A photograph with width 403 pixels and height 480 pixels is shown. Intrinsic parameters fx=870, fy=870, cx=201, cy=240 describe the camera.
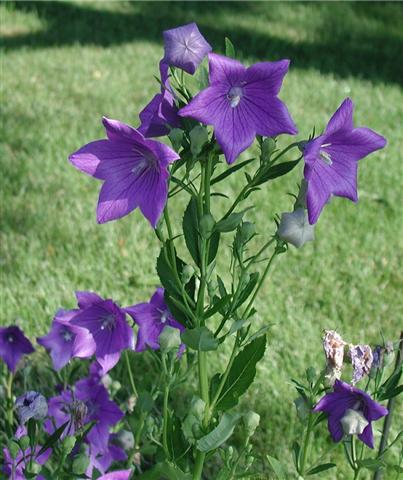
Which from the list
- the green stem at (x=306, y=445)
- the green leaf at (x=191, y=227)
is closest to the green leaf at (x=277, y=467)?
the green stem at (x=306, y=445)

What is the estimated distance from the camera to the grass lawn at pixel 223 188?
288cm

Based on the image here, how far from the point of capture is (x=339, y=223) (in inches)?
138

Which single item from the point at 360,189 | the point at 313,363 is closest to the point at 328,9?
the point at 360,189

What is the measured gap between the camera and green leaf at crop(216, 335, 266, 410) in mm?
1570

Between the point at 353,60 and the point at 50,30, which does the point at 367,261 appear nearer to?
the point at 353,60

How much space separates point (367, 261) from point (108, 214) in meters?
2.02

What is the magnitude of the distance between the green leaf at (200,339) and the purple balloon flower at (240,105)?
0.33m

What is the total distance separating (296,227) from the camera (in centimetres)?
145

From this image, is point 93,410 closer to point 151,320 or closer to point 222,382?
point 151,320

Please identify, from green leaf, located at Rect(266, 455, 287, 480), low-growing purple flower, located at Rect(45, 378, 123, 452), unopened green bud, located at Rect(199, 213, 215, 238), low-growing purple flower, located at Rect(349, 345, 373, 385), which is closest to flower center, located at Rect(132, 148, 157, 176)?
unopened green bud, located at Rect(199, 213, 215, 238)

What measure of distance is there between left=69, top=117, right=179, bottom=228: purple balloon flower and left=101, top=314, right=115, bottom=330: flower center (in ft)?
1.60

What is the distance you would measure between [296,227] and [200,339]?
253mm

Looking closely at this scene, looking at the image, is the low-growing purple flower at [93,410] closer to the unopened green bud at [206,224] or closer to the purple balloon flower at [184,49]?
the unopened green bud at [206,224]

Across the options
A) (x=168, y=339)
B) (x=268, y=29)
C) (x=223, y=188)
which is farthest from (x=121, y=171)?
(x=268, y=29)
